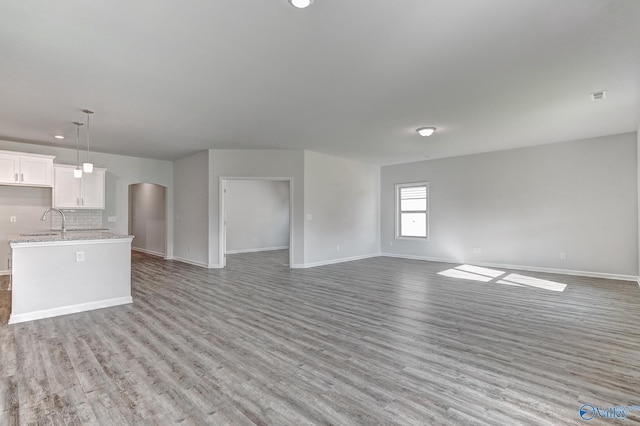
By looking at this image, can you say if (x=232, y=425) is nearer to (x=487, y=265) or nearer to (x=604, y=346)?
(x=604, y=346)

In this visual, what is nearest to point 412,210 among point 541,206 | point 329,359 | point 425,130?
point 541,206

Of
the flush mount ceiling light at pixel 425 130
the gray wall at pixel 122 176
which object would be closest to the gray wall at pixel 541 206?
the flush mount ceiling light at pixel 425 130

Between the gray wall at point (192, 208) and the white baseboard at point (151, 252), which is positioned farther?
the white baseboard at point (151, 252)

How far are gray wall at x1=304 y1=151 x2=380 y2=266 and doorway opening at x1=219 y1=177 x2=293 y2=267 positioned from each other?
2.35 metres

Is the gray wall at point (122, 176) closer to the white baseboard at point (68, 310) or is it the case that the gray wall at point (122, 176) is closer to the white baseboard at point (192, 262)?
the white baseboard at point (192, 262)

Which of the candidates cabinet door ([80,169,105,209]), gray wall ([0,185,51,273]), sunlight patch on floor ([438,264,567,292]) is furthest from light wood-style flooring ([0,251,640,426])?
gray wall ([0,185,51,273])

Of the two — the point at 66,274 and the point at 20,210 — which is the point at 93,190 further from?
the point at 66,274

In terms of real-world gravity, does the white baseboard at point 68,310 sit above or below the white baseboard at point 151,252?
below

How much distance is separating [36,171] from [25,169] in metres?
0.16

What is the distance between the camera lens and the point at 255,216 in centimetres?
1055

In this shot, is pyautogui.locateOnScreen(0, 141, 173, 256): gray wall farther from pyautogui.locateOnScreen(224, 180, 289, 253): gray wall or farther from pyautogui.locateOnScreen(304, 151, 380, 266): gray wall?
pyautogui.locateOnScreen(304, 151, 380, 266): gray wall

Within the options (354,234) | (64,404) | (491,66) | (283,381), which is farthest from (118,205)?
(491,66)

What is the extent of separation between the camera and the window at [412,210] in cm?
855

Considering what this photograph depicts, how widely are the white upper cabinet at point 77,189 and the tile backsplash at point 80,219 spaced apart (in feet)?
1.37
